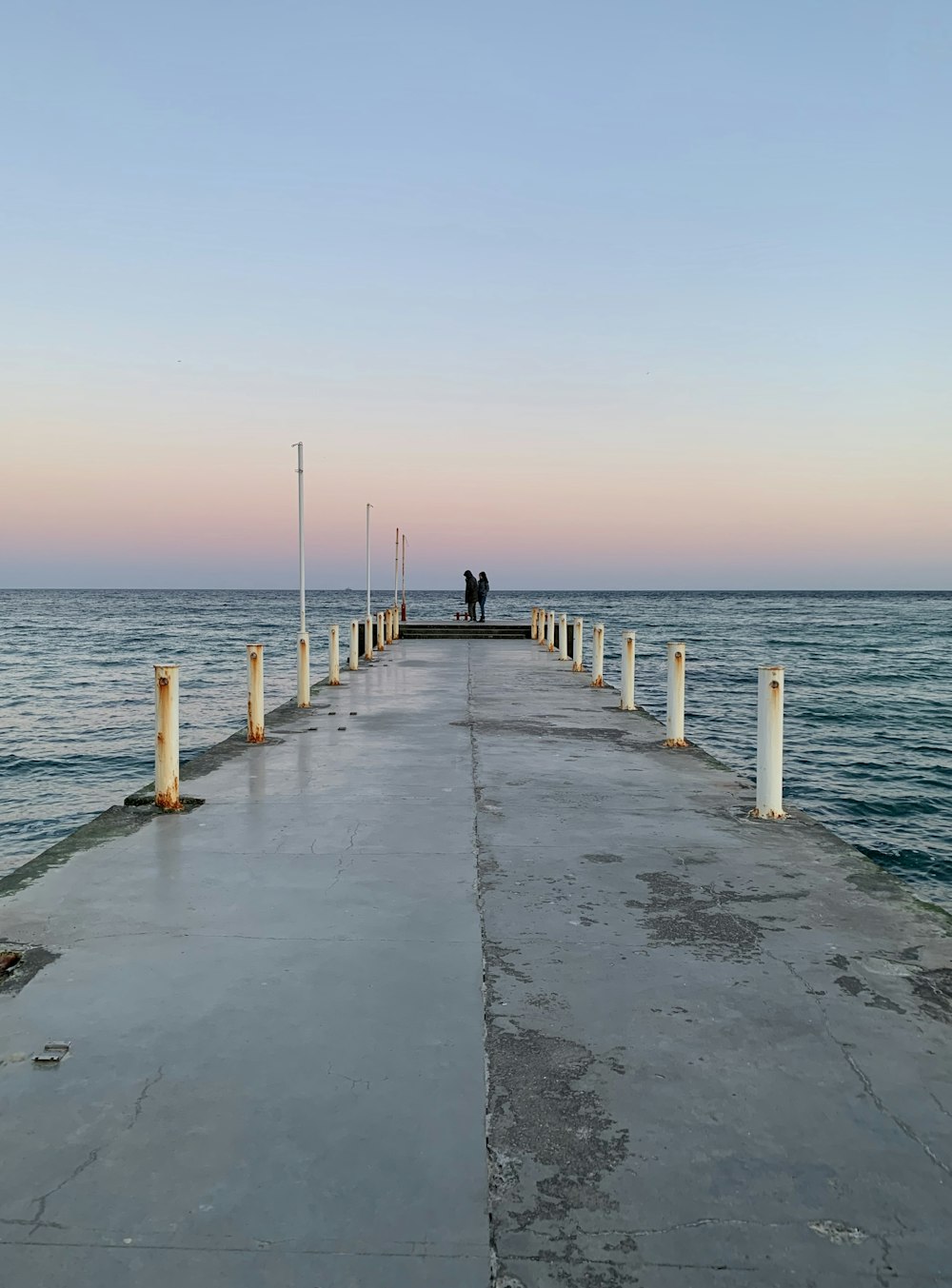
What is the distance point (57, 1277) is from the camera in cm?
230

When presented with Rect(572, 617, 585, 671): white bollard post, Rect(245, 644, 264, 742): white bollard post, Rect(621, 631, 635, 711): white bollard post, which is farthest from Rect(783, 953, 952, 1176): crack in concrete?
Rect(572, 617, 585, 671): white bollard post

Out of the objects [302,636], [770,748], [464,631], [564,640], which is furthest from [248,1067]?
[464,631]

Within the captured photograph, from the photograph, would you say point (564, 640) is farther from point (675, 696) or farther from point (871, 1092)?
point (871, 1092)

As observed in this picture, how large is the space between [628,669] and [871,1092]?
10.2 meters

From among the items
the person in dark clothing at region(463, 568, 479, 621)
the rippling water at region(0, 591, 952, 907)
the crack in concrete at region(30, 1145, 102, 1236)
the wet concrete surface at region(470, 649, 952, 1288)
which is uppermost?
the person in dark clothing at region(463, 568, 479, 621)

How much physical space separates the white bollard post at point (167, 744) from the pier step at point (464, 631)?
2356 centimetres

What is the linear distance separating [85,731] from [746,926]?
19.4 m

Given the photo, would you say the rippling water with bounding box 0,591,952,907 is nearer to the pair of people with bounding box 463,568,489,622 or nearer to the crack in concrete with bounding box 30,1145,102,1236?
the pair of people with bounding box 463,568,489,622

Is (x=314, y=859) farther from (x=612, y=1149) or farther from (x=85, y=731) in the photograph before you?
(x=85, y=731)

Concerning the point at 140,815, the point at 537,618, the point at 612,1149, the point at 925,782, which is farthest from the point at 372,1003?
the point at 537,618

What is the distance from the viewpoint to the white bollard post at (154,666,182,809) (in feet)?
23.6

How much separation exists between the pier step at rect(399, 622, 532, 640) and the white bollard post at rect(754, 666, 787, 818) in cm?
2391

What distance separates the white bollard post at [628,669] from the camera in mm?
13055

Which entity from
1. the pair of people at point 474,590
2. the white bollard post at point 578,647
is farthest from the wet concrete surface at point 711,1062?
the pair of people at point 474,590
